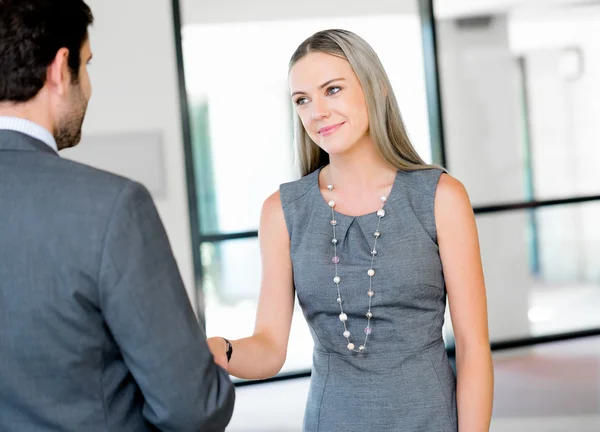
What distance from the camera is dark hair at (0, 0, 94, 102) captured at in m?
1.20

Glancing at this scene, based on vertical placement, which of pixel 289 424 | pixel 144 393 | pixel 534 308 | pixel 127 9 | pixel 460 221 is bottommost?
pixel 289 424

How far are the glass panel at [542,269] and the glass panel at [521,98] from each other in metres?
0.15

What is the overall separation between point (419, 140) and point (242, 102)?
3.25ft

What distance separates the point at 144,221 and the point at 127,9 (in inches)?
115

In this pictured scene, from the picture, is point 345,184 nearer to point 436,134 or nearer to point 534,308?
point 436,134

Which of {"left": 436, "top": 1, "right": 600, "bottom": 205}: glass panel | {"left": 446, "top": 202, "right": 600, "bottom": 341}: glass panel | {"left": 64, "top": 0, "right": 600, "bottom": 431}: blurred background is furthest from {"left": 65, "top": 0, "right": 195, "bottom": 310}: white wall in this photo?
{"left": 446, "top": 202, "right": 600, "bottom": 341}: glass panel

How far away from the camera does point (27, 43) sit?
120 cm

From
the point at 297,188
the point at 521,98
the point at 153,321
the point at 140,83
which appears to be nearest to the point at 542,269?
the point at 521,98

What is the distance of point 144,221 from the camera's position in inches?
46.3

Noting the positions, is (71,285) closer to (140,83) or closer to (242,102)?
(140,83)

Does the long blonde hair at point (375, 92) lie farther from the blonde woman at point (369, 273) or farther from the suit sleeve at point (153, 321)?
the suit sleeve at point (153, 321)

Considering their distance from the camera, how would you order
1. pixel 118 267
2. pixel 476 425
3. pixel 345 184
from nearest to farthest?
pixel 118 267 < pixel 476 425 < pixel 345 184

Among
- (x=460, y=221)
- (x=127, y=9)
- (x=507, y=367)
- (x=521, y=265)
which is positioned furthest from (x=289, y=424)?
(x=460, y=221)

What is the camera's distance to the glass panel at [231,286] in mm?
4078
